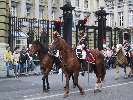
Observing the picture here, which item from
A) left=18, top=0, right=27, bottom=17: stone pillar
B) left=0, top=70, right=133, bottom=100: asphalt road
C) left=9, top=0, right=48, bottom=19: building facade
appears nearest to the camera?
left=0, top=70, right=133, bottom=100: asphalt road

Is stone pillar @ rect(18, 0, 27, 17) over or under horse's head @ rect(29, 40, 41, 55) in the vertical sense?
over

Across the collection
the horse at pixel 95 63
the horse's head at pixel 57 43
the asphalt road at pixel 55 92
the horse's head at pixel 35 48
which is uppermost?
the horse's head at pixel 57 43

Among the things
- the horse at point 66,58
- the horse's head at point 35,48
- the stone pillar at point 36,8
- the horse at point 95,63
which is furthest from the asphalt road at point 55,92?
the stone pillar at point 36,8

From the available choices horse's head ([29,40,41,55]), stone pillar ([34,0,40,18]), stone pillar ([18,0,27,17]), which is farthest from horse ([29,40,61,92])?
stone pillar ([34,0,40,18])

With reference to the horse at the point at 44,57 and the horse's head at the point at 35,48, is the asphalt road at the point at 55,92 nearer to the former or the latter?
the horse at the point at 44,57

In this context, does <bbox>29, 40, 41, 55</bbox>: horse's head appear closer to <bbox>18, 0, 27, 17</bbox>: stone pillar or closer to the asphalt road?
the asphalt road

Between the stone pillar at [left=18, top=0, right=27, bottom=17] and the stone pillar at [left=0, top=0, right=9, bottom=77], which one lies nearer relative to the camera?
the stone pillar at [left=0, top=0, right=9, bottom=77]

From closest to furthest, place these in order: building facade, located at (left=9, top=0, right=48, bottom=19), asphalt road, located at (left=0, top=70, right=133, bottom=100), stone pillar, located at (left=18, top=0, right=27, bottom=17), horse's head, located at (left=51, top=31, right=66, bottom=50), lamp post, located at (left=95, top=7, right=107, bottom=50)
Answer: asphalt road, located at (left=0, top=70, right=133, bottom=100)
horse's head, located at (left=51, top=31, right=66, bottom=50)
lamp post, located at (left=95, top=7, right=107, bottom=50)
building facade, located at (left=9, top=0, right=48, bottom=19)
stone pillar, located at (left=18, top=0, right=27, bottom=17)

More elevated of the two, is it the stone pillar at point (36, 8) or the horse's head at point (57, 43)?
the stone pillar at point (36, 8)

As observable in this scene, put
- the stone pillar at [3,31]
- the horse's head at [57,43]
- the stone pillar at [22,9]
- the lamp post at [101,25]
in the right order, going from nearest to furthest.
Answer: the horse's head at [57,43] → the stone pillar at [3,31] → the lamp post at [101,25] → the stone pillar at [22,9]

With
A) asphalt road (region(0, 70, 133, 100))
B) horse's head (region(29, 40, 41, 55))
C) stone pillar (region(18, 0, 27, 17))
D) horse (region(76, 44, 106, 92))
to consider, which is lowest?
asphalt road (region(0, 70, 133, 100))

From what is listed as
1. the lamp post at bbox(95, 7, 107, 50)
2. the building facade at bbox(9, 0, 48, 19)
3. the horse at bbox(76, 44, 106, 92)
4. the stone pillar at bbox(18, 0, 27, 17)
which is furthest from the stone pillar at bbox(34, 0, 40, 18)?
the horse at bbox(76, 44, 106, 92)

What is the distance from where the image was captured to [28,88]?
20359 mm

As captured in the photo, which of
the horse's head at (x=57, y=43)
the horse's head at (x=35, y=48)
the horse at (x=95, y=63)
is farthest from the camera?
the horse's head at (x=35, y=48)
